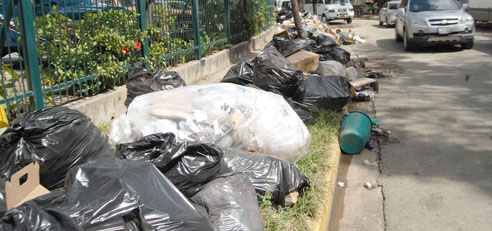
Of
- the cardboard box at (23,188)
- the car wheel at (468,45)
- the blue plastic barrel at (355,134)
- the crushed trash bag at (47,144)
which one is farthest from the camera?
the car wheel at (468,45)

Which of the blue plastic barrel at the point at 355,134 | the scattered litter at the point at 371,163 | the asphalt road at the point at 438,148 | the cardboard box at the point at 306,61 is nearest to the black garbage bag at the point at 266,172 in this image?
the asphalt road at the point at 438,148

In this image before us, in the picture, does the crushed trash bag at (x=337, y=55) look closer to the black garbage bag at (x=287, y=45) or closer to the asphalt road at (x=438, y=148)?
the black garbage bag at (x=287, y=45)

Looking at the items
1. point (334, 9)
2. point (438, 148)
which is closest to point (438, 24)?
point (438, 148)

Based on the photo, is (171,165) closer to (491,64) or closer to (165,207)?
(165,207)

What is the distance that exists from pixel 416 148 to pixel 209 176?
3.29m

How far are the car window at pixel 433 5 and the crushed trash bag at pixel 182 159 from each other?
1267cm

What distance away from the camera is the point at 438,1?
1412 cm

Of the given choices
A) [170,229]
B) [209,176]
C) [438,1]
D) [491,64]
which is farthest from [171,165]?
[438,1]

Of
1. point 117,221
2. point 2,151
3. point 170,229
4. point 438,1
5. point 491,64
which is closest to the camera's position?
point 117,221

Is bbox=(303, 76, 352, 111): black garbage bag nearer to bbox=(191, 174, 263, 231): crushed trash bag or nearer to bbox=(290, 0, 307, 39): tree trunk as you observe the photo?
bbox=(191, 174, 263, 231): crushed trash bag

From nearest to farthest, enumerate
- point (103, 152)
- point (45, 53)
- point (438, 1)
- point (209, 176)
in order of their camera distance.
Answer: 1. point (209, 176)
2. point (103, 152)
3. point (45, 53)
4. point (438, 1)

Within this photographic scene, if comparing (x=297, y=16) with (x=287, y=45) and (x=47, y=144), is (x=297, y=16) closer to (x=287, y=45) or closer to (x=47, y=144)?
(x=287, y=45)

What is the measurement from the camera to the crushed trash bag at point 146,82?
5.24m

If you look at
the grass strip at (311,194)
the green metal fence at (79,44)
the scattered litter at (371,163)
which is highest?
the green metal fence at (79,44)
